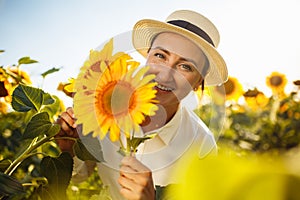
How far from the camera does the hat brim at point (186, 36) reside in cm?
93

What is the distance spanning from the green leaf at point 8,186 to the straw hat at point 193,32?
0.44 m

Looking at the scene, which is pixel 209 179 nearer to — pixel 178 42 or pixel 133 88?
pixel 133 88

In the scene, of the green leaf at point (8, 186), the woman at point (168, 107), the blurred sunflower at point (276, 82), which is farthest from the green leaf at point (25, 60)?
the blurred sunflower at point (276, 82)

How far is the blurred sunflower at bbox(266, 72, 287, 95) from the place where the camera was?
294cm

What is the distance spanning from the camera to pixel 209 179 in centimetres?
9

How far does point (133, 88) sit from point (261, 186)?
46 centimetres

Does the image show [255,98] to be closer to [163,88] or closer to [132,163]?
[163,88]

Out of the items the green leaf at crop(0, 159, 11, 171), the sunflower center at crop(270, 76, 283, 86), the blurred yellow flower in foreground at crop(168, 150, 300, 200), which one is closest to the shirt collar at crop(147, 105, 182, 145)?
the green leaf at crop(0, 159, 11, 171)

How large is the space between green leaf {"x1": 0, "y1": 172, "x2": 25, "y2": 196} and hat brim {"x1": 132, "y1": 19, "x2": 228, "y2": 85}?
1.43 ft

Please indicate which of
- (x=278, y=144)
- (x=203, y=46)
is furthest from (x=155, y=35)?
(x=278, y=144)

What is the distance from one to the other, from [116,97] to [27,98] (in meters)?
0.13

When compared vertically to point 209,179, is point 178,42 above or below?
below

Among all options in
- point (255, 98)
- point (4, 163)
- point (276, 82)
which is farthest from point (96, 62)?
point (276, 82)

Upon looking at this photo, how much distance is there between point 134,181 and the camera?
0.50 m
